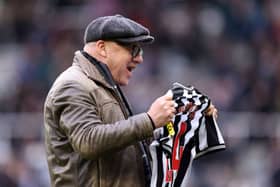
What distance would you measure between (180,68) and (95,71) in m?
8.96

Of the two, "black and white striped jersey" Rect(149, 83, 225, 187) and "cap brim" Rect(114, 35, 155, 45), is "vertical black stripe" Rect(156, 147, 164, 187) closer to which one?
"black and white striped jersey" Rect(149, 83, 225, 187)

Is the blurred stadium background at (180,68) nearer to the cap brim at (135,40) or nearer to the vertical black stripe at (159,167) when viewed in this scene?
the vertical black stripe at (159,167)

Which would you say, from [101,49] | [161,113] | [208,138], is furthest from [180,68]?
[161,113]

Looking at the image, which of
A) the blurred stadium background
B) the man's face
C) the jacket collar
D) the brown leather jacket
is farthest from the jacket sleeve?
the blurred stadium background

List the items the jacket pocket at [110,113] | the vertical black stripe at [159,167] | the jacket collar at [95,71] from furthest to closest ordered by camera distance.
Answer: the vertical black stripe at [159,167], the jacket collar at [95,71], the jacket pocket at [110,113]

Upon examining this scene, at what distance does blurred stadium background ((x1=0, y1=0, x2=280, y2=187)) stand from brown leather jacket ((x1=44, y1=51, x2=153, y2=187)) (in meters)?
6.90

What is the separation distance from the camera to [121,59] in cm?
785

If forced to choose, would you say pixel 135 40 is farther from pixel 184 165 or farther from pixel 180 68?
pixel 180 68

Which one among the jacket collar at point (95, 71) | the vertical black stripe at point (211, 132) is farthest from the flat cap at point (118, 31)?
the vertical black stripe at point (211, 132)

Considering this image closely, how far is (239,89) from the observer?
52.2ft

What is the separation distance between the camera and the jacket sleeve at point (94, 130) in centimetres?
747

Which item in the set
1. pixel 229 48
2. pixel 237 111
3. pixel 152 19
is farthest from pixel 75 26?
pixel 237 111

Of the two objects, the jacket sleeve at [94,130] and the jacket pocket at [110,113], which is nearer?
the jacket sleeve at [94,130]

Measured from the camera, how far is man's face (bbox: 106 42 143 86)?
7.83m
